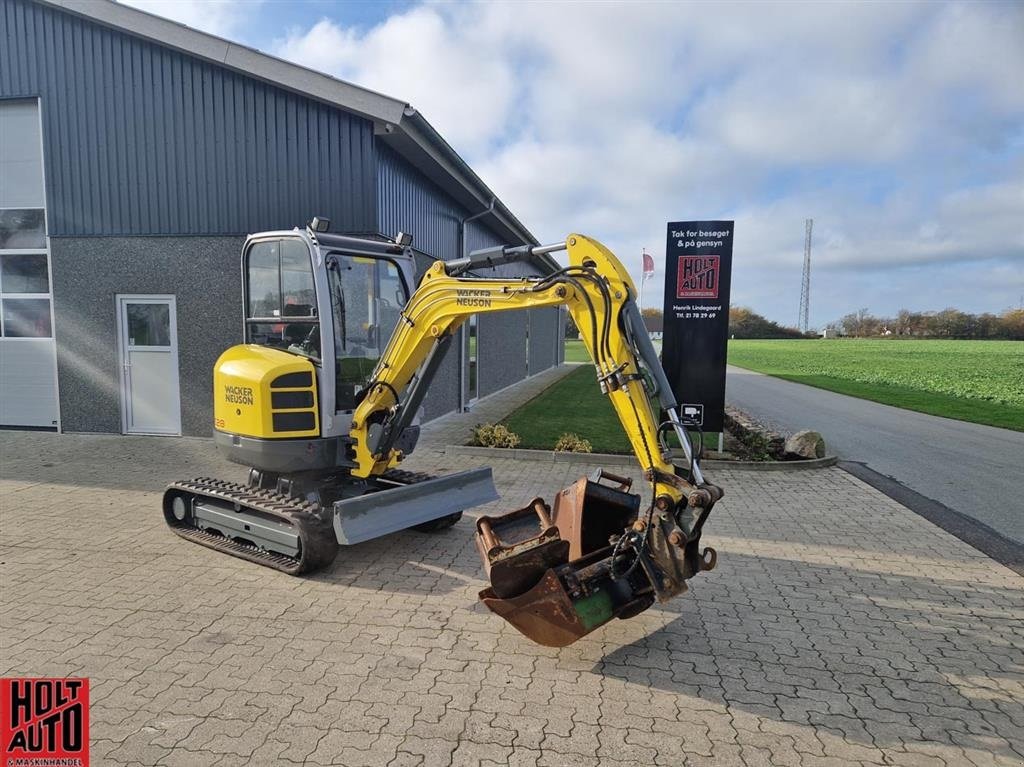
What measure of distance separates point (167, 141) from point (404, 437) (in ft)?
24.8

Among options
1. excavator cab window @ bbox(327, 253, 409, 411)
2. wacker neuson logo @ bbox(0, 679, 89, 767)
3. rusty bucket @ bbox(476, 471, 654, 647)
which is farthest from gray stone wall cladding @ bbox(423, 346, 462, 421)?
wacker neuson logo @ bbox(0, 679, 89, 767)

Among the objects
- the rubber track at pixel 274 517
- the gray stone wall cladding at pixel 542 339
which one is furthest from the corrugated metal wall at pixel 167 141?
the gray stone wall cladding at pixel 542 339

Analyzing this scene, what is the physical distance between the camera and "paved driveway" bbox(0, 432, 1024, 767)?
3055 mm

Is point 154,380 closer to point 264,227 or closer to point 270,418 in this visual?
point 264,227

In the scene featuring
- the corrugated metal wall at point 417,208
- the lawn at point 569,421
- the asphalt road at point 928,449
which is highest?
the corrugated metal wall at point 417,208

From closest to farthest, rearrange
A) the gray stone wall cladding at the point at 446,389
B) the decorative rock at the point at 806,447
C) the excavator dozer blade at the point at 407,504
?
the excavator dozer blade at the point at 407,504
the decorative rock at the point at 806,447
the gray stone wall cladding at the point at 446,389

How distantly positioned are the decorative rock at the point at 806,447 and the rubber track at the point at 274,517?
6.19 metres

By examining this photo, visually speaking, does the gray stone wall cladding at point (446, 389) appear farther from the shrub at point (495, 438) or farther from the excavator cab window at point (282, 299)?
the excavator cab window at point (282, 299)

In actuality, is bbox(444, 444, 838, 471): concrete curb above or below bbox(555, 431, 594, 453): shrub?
below

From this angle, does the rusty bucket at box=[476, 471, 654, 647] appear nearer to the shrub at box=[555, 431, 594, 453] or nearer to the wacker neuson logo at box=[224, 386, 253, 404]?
the wacker neuson logo at box=[224, 386, 253, 404]

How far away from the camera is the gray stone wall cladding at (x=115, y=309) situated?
10.2 m

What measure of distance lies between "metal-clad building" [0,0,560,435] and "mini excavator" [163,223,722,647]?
416cm

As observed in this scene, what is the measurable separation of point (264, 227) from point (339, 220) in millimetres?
1396

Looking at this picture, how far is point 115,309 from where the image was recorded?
34.5ft
